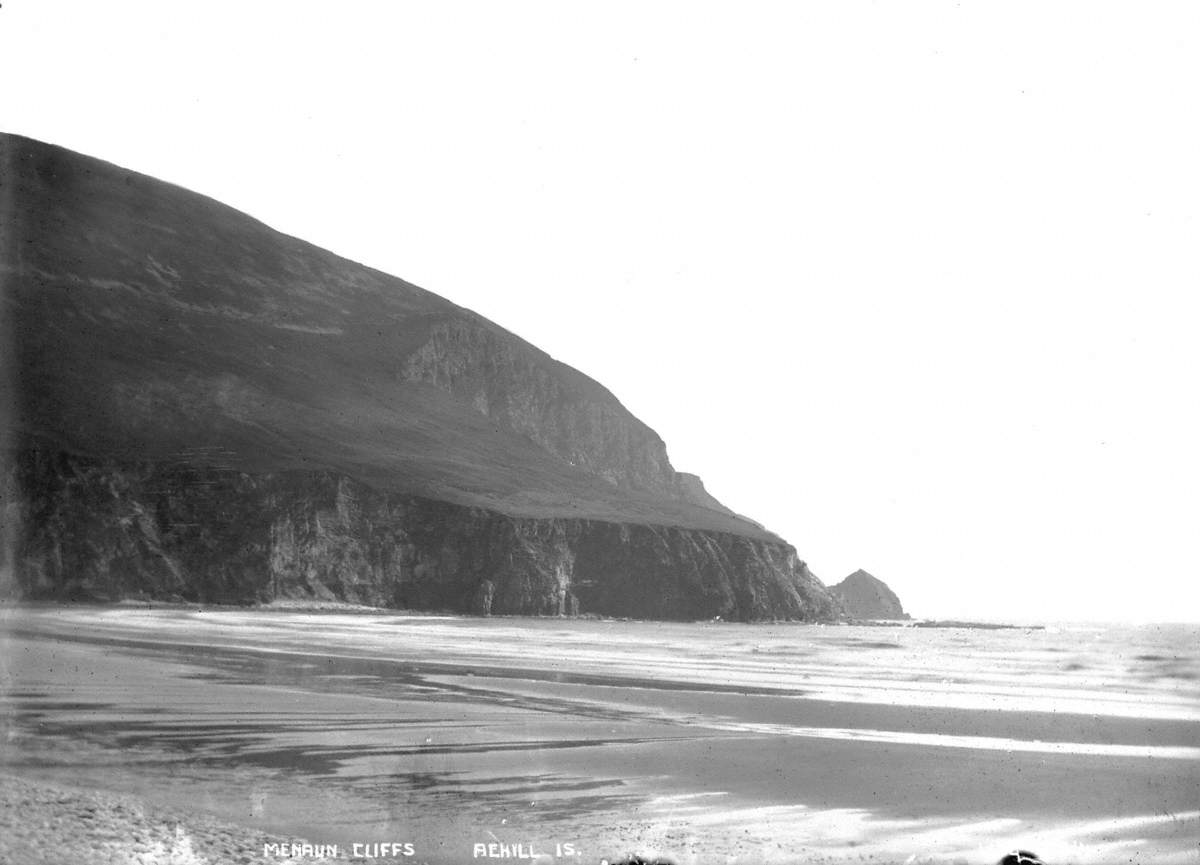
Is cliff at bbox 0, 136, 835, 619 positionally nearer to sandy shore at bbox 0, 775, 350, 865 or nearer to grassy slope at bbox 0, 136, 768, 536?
grassy slope at bbox 0, 136, 768, 536

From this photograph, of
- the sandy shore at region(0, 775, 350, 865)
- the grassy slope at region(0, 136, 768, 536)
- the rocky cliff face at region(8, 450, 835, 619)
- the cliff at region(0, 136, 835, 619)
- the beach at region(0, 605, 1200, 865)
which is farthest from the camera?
the grassy slope at region(0, 136, 768, 536)

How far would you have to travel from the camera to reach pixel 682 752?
745 inches

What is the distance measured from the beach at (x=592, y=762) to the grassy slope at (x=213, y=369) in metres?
91.3

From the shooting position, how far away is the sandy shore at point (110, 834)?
9.81 metres

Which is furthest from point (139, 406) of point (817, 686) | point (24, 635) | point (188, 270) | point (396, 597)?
point (817, 686)

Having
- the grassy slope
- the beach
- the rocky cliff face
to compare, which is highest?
the grassy slope

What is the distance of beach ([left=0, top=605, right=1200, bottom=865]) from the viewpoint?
12336 mm

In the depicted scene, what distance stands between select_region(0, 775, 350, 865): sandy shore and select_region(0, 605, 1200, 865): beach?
0.09m

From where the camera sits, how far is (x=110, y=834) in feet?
34.5

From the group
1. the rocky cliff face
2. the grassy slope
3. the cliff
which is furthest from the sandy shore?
the grassy slope

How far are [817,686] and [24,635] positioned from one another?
2865cm

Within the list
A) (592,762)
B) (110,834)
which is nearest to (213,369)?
(592,762)

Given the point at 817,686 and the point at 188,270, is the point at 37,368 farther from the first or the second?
the point at 817,686

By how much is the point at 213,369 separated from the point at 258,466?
2872 cm
